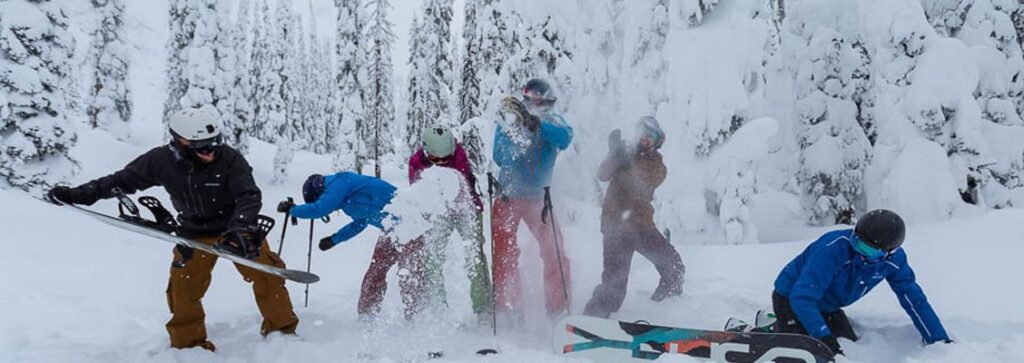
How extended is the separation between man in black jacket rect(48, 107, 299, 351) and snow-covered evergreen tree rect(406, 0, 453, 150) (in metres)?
28.6

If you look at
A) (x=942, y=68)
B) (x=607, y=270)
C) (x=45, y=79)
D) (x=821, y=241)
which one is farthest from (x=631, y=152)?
(x=45, y=79)

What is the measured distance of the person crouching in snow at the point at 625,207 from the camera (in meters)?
6.22

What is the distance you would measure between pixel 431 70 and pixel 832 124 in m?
25.3

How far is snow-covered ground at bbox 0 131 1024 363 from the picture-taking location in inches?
204

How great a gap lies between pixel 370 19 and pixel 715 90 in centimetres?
2268

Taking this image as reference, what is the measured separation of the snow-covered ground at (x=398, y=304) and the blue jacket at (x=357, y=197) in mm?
1013

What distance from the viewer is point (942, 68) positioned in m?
10.6

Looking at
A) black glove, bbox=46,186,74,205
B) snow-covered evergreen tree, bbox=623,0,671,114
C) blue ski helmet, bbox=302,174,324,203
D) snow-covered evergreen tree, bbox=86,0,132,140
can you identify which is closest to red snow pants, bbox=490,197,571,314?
blue ski helmet, bbox=302,174,324,203

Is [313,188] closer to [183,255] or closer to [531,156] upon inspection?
[183,255]

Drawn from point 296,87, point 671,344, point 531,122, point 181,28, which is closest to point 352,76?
point 181,28

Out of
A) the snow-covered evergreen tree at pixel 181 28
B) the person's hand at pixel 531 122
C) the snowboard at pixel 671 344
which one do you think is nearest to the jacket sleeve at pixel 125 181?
the person's hand at pixel 531 122

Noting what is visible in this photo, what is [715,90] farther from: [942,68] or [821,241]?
[821,241]

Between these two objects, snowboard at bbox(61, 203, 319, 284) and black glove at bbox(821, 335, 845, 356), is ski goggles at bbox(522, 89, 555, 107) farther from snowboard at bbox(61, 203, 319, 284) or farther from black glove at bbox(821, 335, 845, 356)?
black glove at bbox(821, 335, 845, 356)

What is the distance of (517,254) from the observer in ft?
20.5
